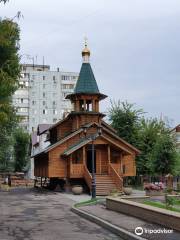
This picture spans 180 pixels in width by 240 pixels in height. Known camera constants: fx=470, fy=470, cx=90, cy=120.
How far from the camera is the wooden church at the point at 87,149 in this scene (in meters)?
38.5

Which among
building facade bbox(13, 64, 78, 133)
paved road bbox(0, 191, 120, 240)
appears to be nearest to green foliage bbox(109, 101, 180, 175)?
paved road bbox(0, 191, 120, 240)

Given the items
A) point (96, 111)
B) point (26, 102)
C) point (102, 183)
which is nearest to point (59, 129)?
point (96, 111)

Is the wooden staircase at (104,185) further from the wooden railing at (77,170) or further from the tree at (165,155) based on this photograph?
the tree at (165,155)

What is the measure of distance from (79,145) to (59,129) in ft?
26.9

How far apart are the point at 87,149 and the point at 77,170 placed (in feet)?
8.53

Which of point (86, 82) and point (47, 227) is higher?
point (86, 82)

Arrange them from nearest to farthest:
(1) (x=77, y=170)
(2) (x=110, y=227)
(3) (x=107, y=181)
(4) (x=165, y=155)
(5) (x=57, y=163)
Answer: (2) (x=110, y=227), (3) (x=107, y=181), (1) (x=77, y=170), (5) (x=57, y=163), (4) (x=165, y=155)

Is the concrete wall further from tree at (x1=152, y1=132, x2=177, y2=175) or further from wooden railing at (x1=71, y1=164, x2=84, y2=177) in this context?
tree at (x1=152, y1=132, x2=177, y2=175)

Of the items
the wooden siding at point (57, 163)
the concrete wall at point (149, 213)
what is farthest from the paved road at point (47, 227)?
the wooden siding at point (57, 163)

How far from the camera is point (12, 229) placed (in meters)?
15.9

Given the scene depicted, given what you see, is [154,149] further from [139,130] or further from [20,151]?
[20,151]

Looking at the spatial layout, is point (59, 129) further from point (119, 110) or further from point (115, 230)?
point (115, 230)

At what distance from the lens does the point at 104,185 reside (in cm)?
3619

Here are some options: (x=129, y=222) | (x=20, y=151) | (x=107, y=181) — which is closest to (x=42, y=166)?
(x=107, y=181)
